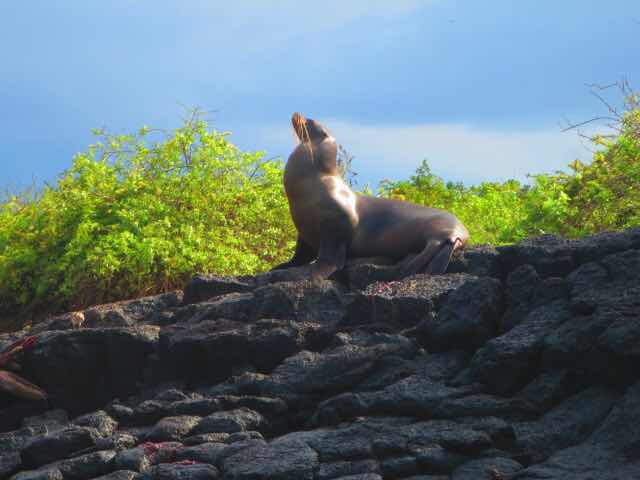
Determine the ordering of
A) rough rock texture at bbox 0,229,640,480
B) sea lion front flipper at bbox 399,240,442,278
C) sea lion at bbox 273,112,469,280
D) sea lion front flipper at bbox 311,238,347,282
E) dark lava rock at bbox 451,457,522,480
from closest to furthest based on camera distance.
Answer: dark lava rock at bbox 451,457,522,480, rough rock texture at bbox 0,229,640,480, sea lion front flipper at bbox 399,240,442,278, sea lion front flipper at bbox 311,238,347,282, sea lion at bbox 273,112,469,280

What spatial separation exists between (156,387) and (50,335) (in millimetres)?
1135

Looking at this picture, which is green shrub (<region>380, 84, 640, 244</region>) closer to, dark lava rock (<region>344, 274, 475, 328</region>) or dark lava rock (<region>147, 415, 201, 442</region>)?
dark lava rock (<region>344, 274, 475, 328</region>)

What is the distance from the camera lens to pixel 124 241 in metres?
10.5

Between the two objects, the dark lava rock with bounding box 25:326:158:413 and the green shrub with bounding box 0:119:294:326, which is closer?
the dark lava rock with bounding box 25:326:158:413

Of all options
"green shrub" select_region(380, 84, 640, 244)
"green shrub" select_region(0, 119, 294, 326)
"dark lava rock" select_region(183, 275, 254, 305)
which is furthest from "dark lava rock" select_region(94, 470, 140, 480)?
"green shrub" select_region(380, 84, 640, 244)

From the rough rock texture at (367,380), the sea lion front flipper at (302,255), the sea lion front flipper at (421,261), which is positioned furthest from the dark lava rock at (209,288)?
Answer: the sea lion front flipper at (421,261)

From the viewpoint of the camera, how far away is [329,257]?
7305 mm

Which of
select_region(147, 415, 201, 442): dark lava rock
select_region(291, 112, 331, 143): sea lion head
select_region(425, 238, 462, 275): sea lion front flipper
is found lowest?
select_region(147, 415, 201, 442): dark lava rock

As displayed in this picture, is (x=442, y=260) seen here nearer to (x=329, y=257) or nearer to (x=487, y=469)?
(x=329, y=257)

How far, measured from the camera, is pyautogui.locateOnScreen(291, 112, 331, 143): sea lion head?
7918mm

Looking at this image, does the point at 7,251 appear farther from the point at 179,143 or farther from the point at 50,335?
the point at 50,335

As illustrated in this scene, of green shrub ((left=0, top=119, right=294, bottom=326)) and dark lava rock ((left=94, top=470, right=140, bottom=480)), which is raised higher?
green shrub ((left=0, top=119, right=294, bottom=326))

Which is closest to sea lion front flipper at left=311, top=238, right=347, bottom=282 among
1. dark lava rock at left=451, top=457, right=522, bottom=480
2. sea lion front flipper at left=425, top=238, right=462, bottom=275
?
sea lion front flipper at left=425, top=238, right=462, bottom=275

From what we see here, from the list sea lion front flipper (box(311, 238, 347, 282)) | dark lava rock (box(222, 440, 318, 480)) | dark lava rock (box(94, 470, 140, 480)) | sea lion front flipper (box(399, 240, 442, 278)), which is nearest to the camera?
dark lava rock (box(222, 440, 318, 480))
